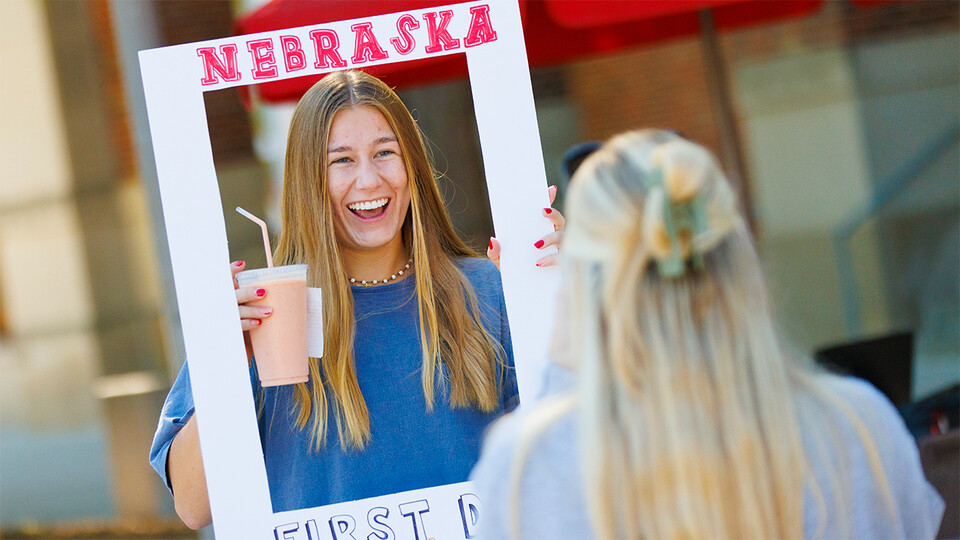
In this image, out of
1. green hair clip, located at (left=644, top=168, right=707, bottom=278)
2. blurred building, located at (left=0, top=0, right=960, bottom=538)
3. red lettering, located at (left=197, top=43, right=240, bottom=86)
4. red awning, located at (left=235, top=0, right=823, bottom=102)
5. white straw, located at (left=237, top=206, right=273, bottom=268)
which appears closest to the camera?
green hair clip, located at (left=644, top=168, right=707, bottom=278)

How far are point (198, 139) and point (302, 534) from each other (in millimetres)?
689

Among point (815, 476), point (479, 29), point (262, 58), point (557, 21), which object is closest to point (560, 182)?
point (557, 21)

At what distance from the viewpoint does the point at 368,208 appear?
1.66 metres

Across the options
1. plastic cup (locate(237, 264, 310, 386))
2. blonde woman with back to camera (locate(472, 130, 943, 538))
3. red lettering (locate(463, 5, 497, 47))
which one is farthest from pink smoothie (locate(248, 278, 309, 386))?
blonde woman with back to camera (locate(472, 130, 943, 538))

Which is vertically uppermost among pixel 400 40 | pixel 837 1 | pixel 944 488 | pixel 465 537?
pixel 837 1

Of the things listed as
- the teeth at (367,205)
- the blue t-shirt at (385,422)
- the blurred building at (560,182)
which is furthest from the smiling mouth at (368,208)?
the blurred building at (560,182)

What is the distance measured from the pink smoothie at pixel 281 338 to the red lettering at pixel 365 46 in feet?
1.37

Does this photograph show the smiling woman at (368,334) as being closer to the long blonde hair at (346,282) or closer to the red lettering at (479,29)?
the long blonde hair at (346,282)

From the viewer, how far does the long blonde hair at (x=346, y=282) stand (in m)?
1.61

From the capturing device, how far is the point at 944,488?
260 cm

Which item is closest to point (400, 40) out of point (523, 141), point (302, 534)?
point (523, 141)

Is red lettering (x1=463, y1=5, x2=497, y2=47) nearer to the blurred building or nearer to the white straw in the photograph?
the white straw

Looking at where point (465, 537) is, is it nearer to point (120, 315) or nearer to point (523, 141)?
point (523, 141)

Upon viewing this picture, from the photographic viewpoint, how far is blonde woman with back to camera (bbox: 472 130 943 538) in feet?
3.19
